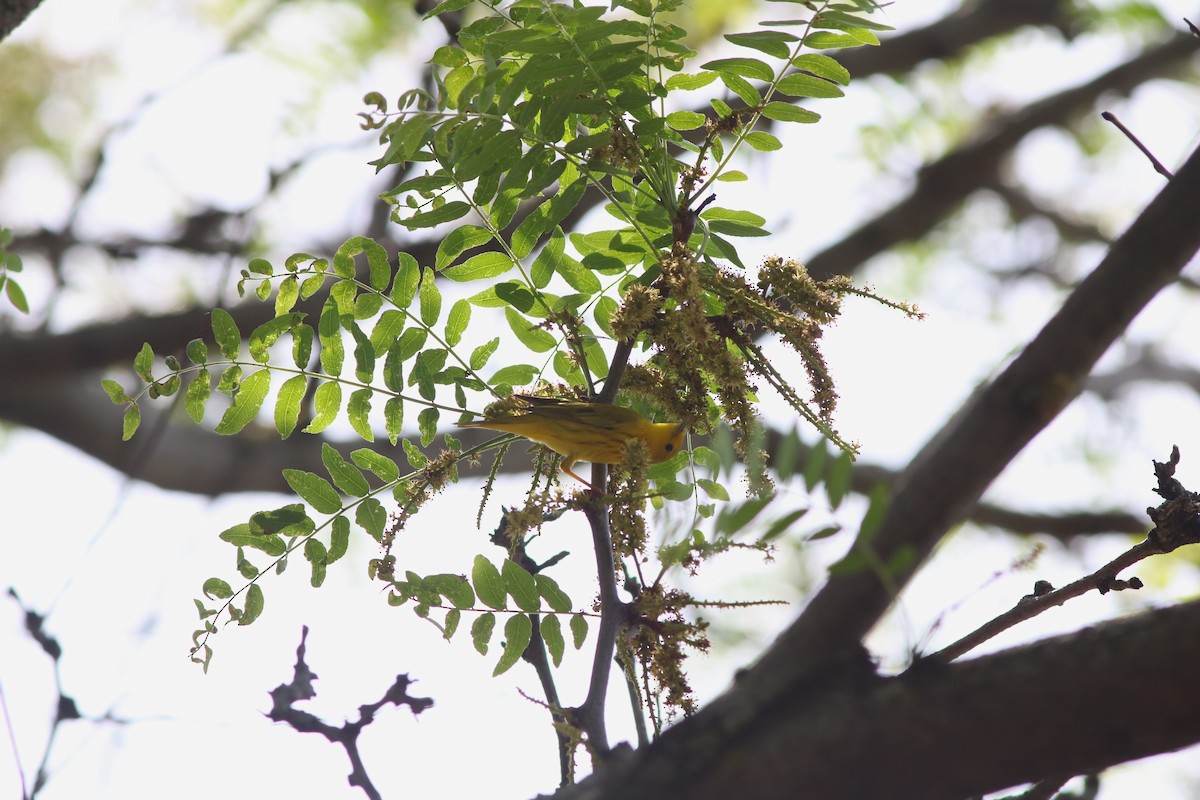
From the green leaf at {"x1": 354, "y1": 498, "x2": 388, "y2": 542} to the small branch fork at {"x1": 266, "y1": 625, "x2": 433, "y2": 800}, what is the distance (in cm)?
32

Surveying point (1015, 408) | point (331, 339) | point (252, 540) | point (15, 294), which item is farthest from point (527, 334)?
point (1015, 408)

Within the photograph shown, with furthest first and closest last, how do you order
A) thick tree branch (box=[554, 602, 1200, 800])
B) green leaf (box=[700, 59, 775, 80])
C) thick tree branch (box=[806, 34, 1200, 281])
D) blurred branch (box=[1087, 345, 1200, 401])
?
blurred branch (box=[1087, 345, 1200, 401])
thick tree branch (box=[806, 34, 1200, 281])
green leaf (box=[700, 59, 775, 80])
thick tree branch (box=[554, 602, 1200, 800])

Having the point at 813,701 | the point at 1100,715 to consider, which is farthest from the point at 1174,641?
the point at 813,701

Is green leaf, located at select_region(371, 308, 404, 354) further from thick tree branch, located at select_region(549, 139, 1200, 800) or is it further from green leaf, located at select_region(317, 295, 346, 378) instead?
thick tree branch, located at select_region(549, 139, 1200, 800)

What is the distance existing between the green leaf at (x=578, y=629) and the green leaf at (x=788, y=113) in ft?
4.14

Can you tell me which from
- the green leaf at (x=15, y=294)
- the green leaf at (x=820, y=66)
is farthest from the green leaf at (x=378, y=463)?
the green leaf at (x=820, y=66)

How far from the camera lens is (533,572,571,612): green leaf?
2.21 m

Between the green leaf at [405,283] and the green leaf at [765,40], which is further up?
the green leaf at [765,40]

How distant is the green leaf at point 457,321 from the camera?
8.00 ft

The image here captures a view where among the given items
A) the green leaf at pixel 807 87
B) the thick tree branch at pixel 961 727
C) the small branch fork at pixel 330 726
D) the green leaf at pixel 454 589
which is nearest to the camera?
the thick tree branch at pixel 961 727

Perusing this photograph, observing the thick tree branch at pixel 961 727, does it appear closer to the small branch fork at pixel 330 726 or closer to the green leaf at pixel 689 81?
the small branch fork at pixel 330 726

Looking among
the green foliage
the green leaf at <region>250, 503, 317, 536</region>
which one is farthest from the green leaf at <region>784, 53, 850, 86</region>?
the green leaf at <region>250, 503, 317, 536</region>

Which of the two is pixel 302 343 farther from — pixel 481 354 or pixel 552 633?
pixel 552 633

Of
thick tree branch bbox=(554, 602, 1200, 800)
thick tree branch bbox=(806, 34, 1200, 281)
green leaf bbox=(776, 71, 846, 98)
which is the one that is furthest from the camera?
thick tree branch bbox=(806, 34, 1200, 281)
